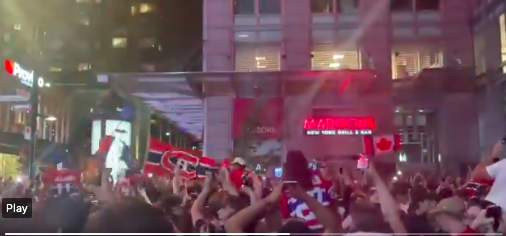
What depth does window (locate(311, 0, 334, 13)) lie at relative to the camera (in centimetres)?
272

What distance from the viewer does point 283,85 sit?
2.53 meters

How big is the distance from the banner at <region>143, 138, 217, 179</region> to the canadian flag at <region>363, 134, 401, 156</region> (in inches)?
22.8

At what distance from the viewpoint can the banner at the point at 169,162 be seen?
2037 mm

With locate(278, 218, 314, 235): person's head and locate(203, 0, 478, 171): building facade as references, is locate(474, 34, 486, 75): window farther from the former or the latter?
locate(278, 218, 314, 235): person's head

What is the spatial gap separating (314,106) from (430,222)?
124 cm

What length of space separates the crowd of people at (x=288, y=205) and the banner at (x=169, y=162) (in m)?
0.04

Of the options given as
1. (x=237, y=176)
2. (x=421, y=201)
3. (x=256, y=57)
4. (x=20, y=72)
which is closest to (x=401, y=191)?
(x=421, y=201)

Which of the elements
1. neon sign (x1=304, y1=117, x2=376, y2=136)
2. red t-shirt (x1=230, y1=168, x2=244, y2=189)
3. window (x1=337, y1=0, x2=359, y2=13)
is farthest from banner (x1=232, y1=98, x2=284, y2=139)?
window (x1=337, y1=0, x2=359, y2=13)

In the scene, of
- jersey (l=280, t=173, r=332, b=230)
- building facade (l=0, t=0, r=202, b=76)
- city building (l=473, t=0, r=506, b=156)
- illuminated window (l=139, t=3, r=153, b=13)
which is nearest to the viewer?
jersey (l=280, t=173, r=332, b=230)

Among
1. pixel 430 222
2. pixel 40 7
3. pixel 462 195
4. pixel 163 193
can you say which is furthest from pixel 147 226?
pixel 40 7

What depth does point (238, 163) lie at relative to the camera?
2061 mm

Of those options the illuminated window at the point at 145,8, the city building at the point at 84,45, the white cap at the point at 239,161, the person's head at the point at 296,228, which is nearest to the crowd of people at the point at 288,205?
the person's head at the point at 296,228

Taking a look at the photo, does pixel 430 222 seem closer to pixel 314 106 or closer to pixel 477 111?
pixel 477 111

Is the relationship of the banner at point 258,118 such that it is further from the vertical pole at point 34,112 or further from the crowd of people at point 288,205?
the vertical pole at point 34,112
